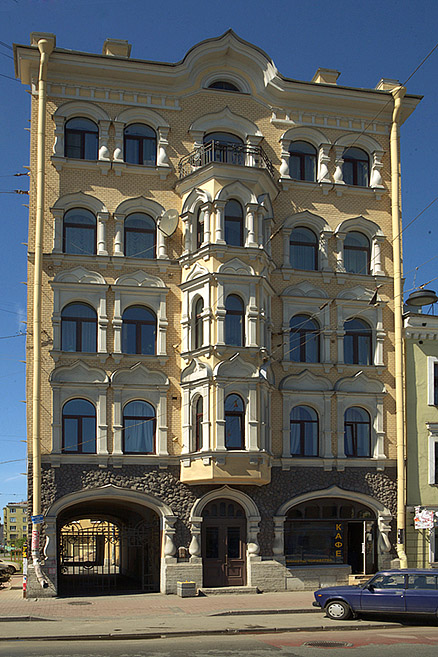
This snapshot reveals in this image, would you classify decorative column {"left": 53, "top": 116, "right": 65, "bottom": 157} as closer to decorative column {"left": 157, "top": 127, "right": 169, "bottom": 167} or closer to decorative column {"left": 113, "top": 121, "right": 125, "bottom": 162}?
decorative column {"left": 113, "top": 121, "right": 125, "bottom": 162}

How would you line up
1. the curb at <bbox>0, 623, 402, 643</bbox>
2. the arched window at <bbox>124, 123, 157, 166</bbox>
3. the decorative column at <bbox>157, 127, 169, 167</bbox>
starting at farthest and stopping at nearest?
the arched window at <bbox>124, 123, 157, 166</bbox> → the decorative column at <bbox>157, 127, 169, 167</bbox> → the curb at <bbox>0, 623, 402, 643</bbox>

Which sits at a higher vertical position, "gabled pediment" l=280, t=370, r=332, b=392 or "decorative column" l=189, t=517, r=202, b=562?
"gabled pediment" l=280, t=370, r=332, b=392

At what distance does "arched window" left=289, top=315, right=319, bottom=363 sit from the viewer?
100 feet

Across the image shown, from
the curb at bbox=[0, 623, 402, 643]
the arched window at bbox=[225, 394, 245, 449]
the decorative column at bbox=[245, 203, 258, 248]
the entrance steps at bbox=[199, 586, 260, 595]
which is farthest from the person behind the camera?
the decorative column at bbox=[245, 203, 258, 248]

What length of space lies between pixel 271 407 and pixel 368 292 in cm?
602

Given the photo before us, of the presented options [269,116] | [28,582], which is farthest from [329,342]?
[28,582]

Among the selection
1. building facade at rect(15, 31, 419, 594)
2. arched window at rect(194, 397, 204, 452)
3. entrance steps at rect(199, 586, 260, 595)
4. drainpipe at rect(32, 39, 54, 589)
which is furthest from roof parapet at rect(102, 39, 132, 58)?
entrance steps at rect(199, 586, 260, 595)

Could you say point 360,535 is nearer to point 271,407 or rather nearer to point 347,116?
point 271,407

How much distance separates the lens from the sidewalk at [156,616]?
19.9 meters

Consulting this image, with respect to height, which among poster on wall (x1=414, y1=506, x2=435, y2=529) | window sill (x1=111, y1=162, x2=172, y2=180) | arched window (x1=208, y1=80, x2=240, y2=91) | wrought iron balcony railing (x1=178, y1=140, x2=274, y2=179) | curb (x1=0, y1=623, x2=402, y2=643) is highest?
arched window (x1=208, y1=80, x2=240, y2=91)

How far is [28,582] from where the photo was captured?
87.6 feet

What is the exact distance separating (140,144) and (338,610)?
18251 millimetres

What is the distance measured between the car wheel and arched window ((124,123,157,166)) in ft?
56.7

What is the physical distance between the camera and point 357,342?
31.3 metres
